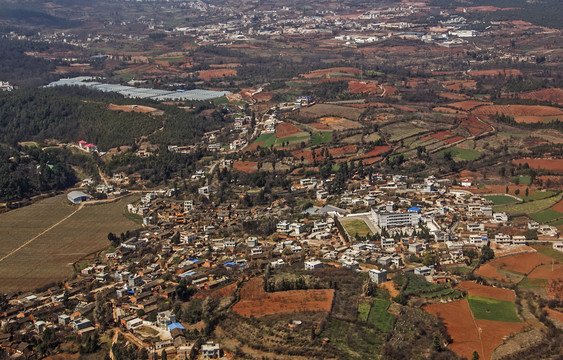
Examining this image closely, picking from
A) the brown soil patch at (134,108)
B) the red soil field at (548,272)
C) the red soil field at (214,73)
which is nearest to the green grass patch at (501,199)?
the red soil field at (548,272)

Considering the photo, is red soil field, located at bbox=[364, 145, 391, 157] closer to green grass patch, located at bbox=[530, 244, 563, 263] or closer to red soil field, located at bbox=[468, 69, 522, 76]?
green grass patch, located at bbox=[530, 244, 563, 263]

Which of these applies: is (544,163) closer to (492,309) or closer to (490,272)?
(490,272)

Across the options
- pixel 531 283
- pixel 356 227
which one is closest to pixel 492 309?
pixel 531 283

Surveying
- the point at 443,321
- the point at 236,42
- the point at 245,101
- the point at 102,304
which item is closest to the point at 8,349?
the point at 102,304

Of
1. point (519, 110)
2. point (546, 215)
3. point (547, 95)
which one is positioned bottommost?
point (547, 95)

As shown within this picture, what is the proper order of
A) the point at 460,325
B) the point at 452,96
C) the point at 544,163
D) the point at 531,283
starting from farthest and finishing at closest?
the point at 452,96, the point at 544,163, the point at 531,283, the point at 460,325

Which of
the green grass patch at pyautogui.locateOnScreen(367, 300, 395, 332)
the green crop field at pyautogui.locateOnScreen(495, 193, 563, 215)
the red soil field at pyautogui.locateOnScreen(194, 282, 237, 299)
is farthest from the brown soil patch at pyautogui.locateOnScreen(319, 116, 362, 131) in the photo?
the green grass patch at pyautogui.locateOnScreen(367, 300, 395, 332)

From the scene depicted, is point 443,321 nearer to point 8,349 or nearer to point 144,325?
point 144,325
